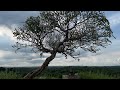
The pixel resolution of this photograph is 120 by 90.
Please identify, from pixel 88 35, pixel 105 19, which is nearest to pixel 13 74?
pixel 88 35

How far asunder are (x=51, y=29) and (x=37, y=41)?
1.98 ft

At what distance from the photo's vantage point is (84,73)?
7.56 metres
